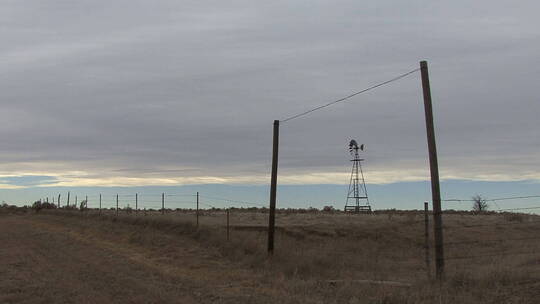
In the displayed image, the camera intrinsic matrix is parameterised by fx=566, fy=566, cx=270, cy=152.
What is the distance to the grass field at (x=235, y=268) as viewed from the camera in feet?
37.9

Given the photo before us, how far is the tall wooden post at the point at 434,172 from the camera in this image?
1420 centimetres

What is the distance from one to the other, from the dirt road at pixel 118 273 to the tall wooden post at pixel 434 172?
15.5 feet

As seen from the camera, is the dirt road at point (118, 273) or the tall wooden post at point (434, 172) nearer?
the dirt road at point (118, 273)

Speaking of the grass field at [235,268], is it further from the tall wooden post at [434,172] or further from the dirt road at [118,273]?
the tall wooden post at [434,172]

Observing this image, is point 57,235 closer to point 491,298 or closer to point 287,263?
point 287,263

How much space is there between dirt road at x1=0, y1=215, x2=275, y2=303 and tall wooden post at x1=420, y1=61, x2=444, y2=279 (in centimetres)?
Result: 473

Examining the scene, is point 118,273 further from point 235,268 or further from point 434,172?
point 434,172

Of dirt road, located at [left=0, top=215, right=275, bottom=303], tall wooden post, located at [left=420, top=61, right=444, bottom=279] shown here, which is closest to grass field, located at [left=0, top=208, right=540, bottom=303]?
dirt road, located at [left=0, top=215, right=275, bottom=303]

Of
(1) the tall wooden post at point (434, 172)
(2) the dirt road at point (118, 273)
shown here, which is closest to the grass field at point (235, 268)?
(2) the dirt road at point (118, 273)

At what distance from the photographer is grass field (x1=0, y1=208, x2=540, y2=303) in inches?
455

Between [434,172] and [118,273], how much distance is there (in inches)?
332

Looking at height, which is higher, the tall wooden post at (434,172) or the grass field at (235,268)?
the tall wooden post at (434,172)

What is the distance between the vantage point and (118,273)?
14539 millimetres

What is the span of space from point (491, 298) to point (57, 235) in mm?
21212
